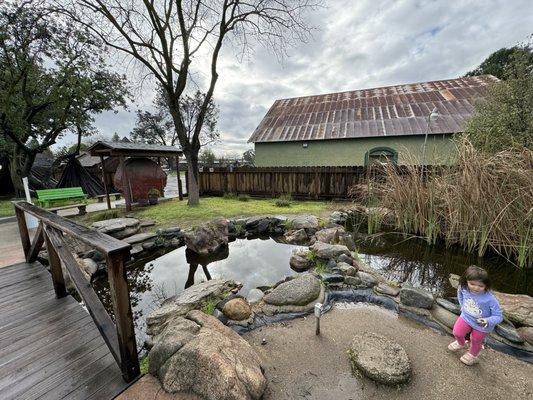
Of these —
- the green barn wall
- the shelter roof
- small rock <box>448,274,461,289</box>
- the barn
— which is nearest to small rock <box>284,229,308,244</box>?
small rock <box>448,274,461,289</box>

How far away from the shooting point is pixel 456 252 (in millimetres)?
4145

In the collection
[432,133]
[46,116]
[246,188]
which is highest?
[46,116]

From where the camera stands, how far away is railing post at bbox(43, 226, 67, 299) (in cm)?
251

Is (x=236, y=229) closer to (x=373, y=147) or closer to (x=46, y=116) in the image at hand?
(x=373, y=147)

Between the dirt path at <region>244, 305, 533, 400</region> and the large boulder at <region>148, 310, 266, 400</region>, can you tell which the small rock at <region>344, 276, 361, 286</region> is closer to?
the dirt path at <region>244, 305, 533, 400</region>

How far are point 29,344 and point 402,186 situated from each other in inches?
232

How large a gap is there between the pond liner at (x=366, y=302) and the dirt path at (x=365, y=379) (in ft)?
0.25

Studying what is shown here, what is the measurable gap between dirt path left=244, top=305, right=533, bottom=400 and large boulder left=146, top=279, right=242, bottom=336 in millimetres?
721

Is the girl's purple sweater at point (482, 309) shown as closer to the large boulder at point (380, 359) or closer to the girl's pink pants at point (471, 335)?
the girl's pink pants at point (471, 335)

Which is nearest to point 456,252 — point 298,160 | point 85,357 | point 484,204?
point 484,204

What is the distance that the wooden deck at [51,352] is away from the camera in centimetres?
155

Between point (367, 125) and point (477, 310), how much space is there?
11255mm

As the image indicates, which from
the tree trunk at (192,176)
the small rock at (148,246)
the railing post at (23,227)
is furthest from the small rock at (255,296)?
the tree trunk at (192,176)

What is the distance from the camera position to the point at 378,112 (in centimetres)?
1200
